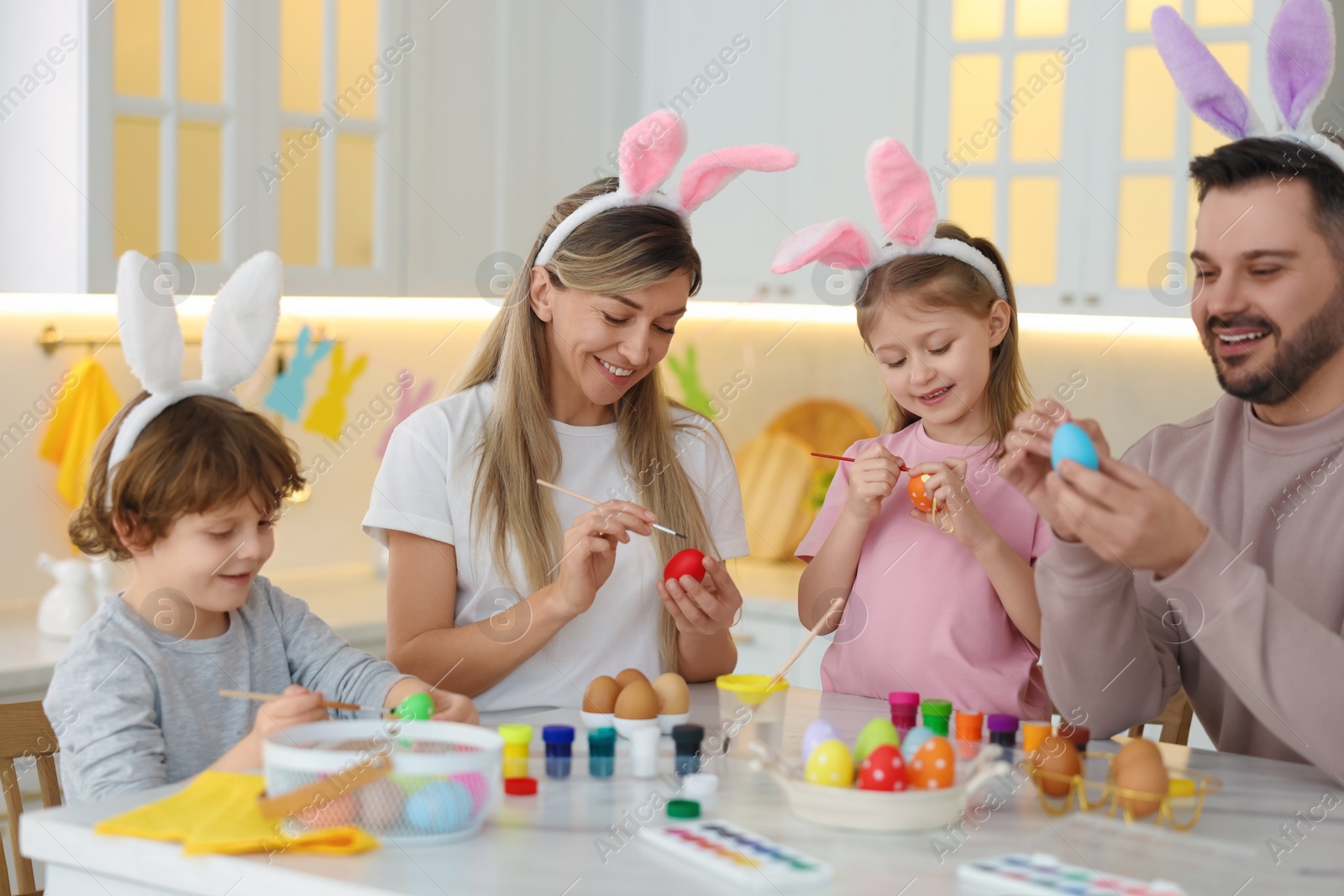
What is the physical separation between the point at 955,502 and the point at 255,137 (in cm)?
178

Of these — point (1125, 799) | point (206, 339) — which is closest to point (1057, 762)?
point (1125, 799)

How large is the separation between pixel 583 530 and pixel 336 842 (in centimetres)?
64

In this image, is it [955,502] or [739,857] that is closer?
[739,857]

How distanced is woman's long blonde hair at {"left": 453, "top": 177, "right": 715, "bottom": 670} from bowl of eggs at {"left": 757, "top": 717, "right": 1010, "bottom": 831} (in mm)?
684

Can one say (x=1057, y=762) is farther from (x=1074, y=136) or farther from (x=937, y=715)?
(x=1074, y=136)

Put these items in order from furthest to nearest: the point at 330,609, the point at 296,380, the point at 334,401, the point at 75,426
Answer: the point at 334,401 < the point at 296,380 < the point at 330,609 < the point at 75,426

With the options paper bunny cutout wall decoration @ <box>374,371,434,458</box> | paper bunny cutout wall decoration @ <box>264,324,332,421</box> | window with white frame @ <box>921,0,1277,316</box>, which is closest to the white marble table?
window with white frame @ <box>921,0,1277,316</box>

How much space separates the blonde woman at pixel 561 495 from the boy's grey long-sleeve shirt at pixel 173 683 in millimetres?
219

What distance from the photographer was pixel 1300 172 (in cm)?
161

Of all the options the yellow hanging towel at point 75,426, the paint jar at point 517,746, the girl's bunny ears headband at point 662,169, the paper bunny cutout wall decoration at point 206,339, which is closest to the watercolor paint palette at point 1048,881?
the paint jar at point 517,746

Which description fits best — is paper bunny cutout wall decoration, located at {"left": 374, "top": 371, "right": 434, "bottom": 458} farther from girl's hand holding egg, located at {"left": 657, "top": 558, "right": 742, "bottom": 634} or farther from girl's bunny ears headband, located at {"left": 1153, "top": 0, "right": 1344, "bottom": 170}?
girl's bunny ears headband, located at {"left": 1153, "top": 0, "right": 1344, "bottom": 170}

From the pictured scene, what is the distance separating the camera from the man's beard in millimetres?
1605

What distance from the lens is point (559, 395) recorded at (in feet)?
6.52

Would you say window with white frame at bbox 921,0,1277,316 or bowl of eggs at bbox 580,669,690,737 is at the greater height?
window with white frame at bbox 921,0,1277,316
